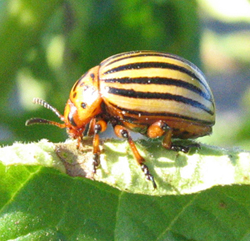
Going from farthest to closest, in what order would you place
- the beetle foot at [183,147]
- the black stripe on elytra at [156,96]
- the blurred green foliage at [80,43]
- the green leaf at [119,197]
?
the blurred green foliage at [80,43] < the black stripe on elytra at [156,96] < the beetle foot at [183,147] < the green leaf at [119,197]

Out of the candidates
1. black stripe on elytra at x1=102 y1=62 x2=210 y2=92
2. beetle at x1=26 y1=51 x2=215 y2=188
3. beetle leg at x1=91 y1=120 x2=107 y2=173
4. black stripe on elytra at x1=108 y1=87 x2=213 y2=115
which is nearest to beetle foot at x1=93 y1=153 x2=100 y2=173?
beetle leg at x1=91 y1=120 x2=107 y2=173

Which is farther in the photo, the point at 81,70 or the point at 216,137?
the point at 216,137

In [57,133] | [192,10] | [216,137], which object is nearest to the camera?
[192,10]

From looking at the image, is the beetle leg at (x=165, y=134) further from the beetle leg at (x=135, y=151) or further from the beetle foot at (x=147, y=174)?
the beetle foot at (x=147, y=174)

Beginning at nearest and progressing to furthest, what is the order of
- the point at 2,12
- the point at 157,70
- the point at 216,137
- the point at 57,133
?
1. the point at 157,70
2. the point at 2,12
3. the point at 57,133
4. the point at 216,137

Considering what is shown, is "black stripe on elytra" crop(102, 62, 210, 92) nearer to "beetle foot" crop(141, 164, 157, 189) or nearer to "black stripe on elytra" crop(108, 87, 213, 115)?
"black stripe on elytra" crop(108, 87, 213, 115)

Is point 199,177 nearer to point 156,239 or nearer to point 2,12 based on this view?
point 156,239

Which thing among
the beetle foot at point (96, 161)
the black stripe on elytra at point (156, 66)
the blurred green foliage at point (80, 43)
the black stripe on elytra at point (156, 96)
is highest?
the black stripe on elytra at point (156, 66)

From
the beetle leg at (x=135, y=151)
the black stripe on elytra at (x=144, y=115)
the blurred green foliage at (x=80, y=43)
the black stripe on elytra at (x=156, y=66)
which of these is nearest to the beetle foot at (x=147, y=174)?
the beetle leg at (x=135, y=151)

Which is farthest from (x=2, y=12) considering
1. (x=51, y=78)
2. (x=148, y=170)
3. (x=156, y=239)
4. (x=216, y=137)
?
(x=216, y=137)
